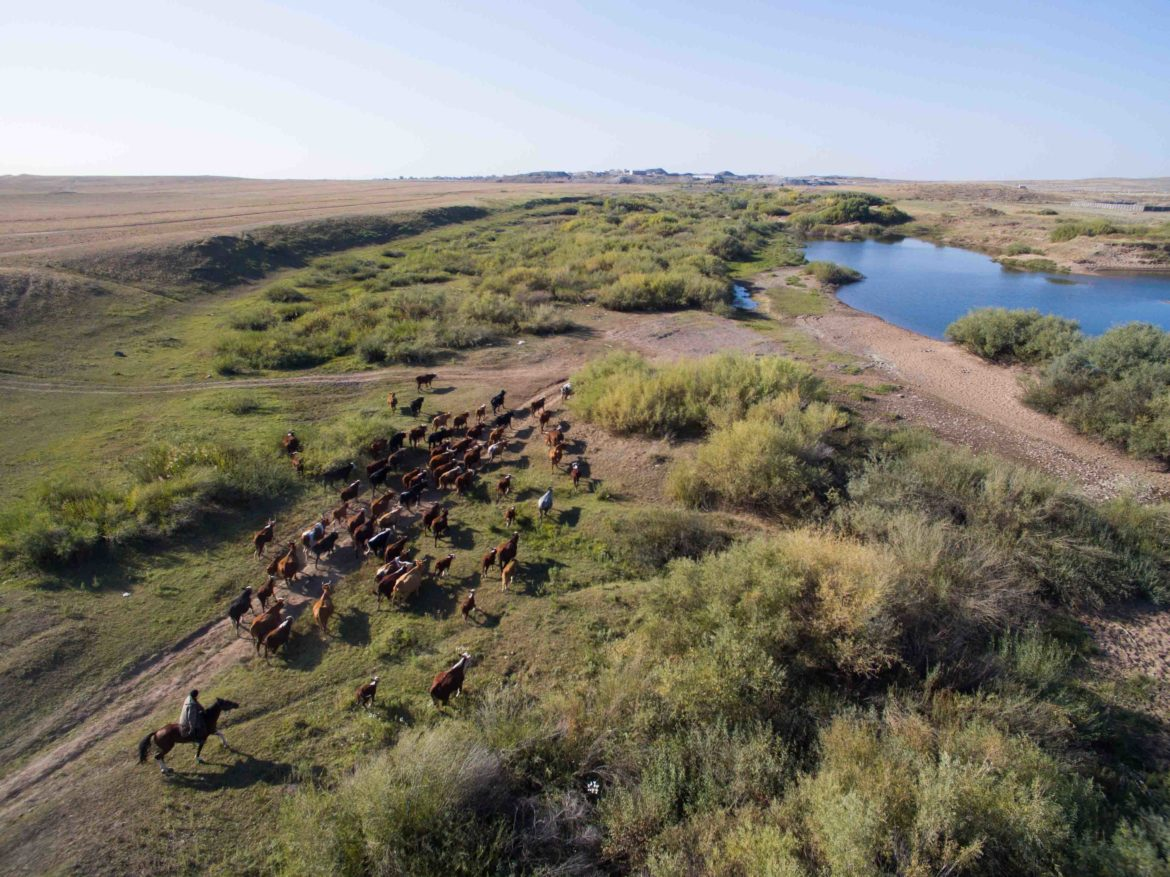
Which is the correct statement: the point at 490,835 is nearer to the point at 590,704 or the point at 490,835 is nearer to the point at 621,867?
the point at 621,867

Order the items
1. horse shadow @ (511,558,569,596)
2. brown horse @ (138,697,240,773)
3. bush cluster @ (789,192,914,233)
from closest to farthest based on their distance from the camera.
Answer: brown horse @ (138,697,240,773) < horse shadow @ (511,558,569,596) < bush cluster @ (789,192,914,233)

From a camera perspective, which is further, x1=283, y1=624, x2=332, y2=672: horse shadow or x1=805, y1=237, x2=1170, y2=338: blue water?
x1=805, y1=237, x2=1170, y2=338: blue water

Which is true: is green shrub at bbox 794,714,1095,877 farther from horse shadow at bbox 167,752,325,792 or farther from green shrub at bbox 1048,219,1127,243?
green shrub at bbox 1048,219,1127,243

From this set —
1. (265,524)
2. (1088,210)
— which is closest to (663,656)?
(265,524)

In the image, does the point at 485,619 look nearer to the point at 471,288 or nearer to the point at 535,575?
the point at 535,575

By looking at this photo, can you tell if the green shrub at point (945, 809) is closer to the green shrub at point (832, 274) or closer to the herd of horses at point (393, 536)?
the herd of horses at point (393, 536)

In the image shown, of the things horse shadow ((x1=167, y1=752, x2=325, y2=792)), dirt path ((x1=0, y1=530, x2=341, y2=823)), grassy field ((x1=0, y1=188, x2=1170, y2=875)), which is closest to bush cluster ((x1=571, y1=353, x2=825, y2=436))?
grassy field ((x1=0, y1=188, x2=1170, y2=875))
